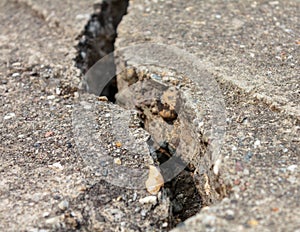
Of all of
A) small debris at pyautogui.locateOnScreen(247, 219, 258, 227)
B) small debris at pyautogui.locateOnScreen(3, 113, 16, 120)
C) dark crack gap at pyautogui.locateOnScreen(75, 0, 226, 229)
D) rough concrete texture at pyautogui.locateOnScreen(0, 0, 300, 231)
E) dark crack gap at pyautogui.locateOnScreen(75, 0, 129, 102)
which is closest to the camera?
small debris at pyautogui.locateOnScreen(247, 219, 258, 227)

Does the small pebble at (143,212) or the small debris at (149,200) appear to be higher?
the small debris at (149,200)

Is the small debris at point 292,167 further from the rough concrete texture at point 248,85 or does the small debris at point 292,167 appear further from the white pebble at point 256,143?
the white pebble at point 256,143

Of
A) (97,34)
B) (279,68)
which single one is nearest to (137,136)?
(279,68)

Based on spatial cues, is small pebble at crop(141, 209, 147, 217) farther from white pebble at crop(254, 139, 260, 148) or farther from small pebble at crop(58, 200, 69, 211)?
white pebble at crop(254, 139, 260, 148)

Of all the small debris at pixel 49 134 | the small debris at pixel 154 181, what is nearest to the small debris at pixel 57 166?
the small debris at pixel 49 134

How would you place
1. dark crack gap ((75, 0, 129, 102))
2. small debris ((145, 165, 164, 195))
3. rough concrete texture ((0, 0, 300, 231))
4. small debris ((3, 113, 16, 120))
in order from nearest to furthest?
1. rough concrete texture ((0, 0, 300, 231))
2. small debris ((145, 165, 164, 195))
3. small debris ((3, 113, 16, 120))
4. dark crack gap ((75, 0, 129, 102))

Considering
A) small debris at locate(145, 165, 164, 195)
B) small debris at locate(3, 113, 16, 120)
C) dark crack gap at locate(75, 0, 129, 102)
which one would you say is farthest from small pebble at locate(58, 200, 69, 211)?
dark crack gap at locate(75, 0, 129, 102)

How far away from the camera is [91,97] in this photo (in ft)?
6.52

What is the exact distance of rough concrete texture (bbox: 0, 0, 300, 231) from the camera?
1.50 meters

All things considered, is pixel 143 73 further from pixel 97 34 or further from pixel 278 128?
pixel 278 128

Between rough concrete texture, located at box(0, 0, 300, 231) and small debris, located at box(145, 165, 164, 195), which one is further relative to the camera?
small debris, located at box(145, 165, 164, 195)

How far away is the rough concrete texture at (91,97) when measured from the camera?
150 centimetres

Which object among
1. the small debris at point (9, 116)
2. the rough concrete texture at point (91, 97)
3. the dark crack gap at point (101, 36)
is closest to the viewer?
the rough concrete texture at point (91, 97)

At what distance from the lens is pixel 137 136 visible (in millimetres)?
1807
